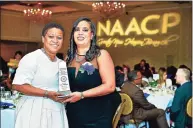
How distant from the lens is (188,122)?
4.79 metres

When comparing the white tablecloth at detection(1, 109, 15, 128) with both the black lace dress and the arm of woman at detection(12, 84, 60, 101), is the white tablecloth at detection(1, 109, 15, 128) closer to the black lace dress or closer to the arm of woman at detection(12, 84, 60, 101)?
the black lace dress

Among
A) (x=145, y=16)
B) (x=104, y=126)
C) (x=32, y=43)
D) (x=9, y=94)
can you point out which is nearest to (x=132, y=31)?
(x=145, y=16)

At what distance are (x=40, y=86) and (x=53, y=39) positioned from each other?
0.31 metres

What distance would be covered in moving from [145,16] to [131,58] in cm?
142

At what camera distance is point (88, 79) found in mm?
2555

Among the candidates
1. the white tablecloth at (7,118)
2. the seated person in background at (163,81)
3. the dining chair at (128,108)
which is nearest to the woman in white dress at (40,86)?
the white tablecloth at (7,118)

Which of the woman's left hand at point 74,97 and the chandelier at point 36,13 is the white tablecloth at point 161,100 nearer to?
the woman's left hand at point 74,97

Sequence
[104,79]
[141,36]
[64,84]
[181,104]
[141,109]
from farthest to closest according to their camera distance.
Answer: [141,36] → [141,109] → [181,104] → [104,79] → [64,84]

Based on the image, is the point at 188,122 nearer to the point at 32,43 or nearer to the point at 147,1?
the point at 147,1

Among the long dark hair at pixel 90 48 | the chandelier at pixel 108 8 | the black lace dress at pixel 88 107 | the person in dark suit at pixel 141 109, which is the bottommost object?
the person in dark suit at pixel 141 109

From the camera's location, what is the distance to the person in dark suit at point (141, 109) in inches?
194

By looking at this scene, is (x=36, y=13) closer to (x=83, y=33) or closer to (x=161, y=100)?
(x=161, y=100)

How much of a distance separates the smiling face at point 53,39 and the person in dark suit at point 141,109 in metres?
2.54

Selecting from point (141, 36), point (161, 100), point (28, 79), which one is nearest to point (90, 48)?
point (28, 79)
